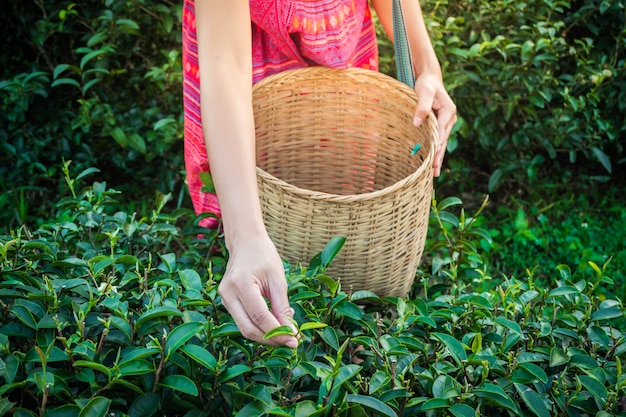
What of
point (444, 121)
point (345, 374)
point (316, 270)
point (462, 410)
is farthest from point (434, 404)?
point (444, 121)

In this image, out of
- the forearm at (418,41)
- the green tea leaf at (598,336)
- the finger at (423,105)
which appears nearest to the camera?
the green tea leaf at (598,336)

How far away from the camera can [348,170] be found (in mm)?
1936

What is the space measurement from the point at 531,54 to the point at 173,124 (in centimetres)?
137

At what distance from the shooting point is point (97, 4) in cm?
263

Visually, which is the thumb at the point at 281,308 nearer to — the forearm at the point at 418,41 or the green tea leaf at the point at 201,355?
the green tea leaf at the point at 201,355

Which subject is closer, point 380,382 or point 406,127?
point 380,382

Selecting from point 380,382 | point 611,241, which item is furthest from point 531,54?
point 380,382

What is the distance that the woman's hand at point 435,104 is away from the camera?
5.26 feet

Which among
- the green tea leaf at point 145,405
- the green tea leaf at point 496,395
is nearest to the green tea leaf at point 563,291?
the green tea leaf at point 496,395

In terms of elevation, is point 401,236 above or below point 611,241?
above

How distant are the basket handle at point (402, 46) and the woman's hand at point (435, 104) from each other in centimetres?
3

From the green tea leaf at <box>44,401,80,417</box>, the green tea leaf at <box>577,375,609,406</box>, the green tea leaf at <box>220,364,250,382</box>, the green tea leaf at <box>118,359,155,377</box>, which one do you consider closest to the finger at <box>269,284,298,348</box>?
the green tea leaf at <box>220,364,250,382</box>

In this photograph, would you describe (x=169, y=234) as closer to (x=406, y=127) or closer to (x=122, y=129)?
(x=406, y=127)

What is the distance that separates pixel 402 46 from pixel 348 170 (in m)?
0.43
